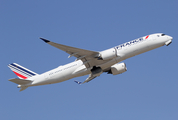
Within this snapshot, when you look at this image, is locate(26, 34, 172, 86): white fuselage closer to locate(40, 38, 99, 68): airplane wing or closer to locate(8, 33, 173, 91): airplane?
locate(8, 33, 173, 91): airplane

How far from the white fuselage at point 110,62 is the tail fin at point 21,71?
149cm

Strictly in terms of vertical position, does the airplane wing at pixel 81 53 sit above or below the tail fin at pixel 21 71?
below

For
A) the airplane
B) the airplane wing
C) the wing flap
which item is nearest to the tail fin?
the airplane

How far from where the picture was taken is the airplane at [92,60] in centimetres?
3902

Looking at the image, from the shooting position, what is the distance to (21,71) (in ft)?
145

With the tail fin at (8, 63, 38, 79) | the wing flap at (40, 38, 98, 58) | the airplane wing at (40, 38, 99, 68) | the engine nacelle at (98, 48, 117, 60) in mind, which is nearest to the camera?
the wing flap at (40, 38, 98, 58)

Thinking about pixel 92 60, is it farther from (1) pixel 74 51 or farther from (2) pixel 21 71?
(2) pixel 21 71

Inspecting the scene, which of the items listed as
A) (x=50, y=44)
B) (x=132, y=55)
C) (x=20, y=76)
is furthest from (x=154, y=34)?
(x=20, y=76)

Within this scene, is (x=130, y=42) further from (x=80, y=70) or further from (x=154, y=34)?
(x=80, y=70)

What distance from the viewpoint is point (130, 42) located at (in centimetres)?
3984

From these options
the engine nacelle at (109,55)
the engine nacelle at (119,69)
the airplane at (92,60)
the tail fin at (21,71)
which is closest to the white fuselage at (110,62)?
the airplane at (92,60)

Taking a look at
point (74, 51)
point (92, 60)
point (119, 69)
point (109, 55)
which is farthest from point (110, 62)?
point (119, 69)

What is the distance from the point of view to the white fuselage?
39.4 meters

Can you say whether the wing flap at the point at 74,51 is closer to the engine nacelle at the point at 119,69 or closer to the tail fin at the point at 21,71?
the engine nacelle at the point at 119,69
